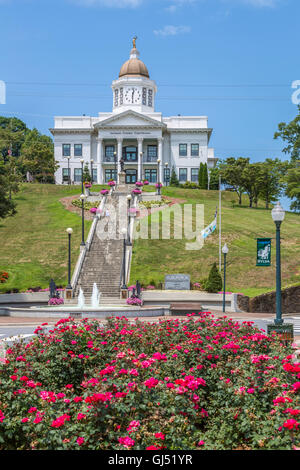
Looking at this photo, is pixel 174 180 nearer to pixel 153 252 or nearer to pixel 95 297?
pixel 153 252

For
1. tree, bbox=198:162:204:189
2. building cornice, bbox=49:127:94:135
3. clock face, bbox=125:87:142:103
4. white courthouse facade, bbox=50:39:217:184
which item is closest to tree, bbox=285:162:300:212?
tree, bbox=198:162:204:189

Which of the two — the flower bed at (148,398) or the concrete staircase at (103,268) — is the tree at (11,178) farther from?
the flower bed at (148,398)

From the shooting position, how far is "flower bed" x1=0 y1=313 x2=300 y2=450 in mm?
6020

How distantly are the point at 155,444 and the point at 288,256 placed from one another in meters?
38.4

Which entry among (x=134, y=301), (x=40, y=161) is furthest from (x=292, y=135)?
(x=40, y=161)

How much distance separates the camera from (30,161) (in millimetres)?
80500

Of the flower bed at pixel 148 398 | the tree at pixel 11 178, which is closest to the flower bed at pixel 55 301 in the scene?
the tree at pixel 11 178

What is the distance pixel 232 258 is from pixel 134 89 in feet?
197

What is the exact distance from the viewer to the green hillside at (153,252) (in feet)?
123

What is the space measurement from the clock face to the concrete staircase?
53403mm

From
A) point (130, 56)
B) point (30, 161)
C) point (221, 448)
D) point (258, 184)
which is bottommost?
point (221, 448)
